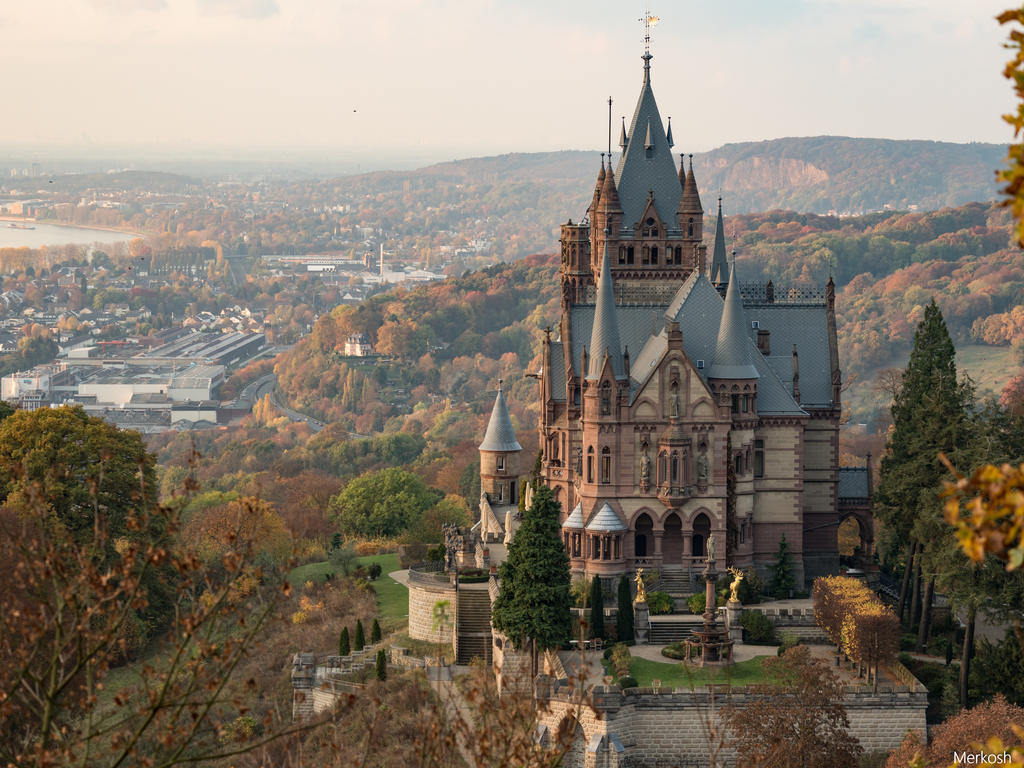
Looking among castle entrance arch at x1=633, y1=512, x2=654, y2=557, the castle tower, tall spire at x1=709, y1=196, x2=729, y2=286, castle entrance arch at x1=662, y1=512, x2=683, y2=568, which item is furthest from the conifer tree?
the castle tower

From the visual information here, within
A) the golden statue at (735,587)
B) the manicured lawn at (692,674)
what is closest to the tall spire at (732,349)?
the golden statue at (735,587)

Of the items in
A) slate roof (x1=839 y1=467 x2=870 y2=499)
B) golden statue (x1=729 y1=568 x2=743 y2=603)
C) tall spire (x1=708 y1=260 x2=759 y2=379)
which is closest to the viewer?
golden statue (x1=729 y1=568 x2=743 y2=603)

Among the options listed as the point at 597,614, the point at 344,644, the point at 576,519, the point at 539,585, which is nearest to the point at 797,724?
the point at 539,585

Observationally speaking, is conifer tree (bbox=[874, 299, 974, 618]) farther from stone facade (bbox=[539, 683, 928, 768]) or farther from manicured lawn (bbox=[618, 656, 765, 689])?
manicured lawn (bbox=[618, 656, 765, 689])

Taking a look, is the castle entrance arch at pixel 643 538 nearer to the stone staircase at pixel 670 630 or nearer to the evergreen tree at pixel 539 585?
the stone staircase at pixel 670 630

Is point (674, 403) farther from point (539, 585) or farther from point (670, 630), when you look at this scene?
point (539, 585)

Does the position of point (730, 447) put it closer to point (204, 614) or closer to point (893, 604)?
point (893, 604)
